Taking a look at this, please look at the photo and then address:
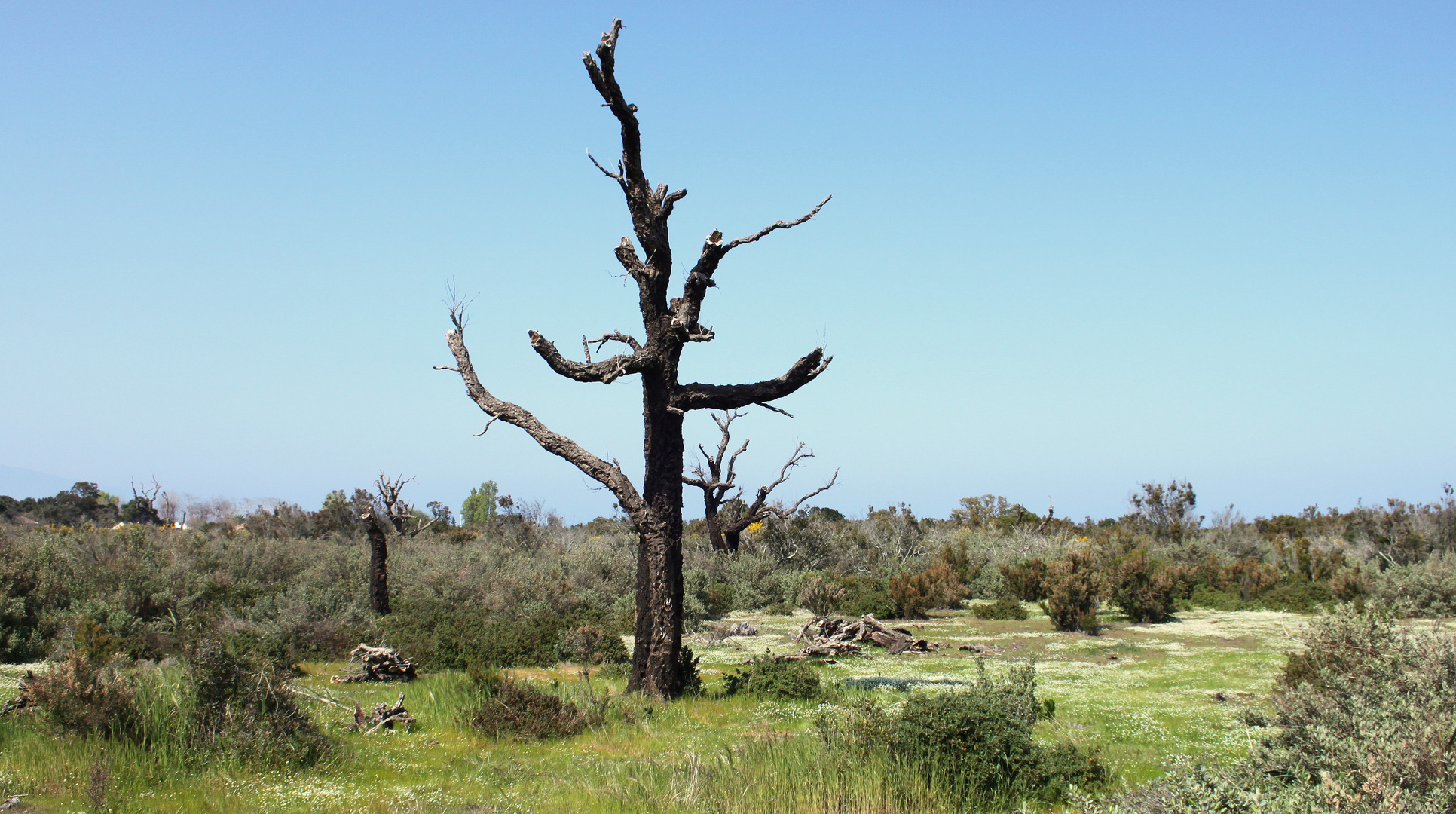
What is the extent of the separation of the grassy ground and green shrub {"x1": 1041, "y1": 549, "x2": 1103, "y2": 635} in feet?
14.0

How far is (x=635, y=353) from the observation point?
37.0 feet

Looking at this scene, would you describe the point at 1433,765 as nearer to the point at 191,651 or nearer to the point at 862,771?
the point at 862,771

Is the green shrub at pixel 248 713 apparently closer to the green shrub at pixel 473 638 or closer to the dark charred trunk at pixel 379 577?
the green shrub at pixel 473 638

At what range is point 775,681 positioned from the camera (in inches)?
455

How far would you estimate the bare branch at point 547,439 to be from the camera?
1120 cm

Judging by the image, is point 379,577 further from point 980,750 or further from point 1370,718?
point 1370,718

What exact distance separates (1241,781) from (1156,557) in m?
27.8

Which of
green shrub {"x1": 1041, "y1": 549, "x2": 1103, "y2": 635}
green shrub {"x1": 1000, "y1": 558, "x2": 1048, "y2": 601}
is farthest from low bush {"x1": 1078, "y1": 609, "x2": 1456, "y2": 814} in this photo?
green shrub {"x1": 1000, "y1": 558, "x2": 1048, "y2": 601}

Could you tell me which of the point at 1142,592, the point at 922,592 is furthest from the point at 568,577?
the point at 1142,592

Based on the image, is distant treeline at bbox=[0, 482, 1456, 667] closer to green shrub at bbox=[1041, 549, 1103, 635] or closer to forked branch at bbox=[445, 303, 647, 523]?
green shrub at bbox=[1041, 549, 1103, 635]

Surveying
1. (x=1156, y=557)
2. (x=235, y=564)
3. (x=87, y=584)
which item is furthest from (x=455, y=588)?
(x=1156, y=557)

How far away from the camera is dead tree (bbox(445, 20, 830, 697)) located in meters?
11.1

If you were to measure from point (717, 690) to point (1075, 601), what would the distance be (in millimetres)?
10742

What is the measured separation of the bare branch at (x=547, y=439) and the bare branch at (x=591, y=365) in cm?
88
